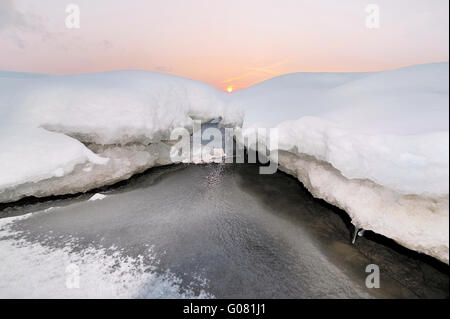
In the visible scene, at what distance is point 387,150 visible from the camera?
11.4 ft

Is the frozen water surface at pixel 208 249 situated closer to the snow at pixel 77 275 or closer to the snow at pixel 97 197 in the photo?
the snow at pixel 77 275

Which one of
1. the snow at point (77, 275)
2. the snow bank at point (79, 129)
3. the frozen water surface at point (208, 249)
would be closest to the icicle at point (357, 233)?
the frozen water surface at point (208, 249)

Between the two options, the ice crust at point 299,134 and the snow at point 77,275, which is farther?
the ice crust at point 299,134

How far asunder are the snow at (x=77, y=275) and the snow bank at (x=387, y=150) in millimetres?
3539

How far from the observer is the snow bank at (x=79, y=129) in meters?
5.62

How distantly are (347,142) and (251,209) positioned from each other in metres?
2.88

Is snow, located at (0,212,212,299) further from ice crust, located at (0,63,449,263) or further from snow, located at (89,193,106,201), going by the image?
ice crust, located at (0,63,449,263)

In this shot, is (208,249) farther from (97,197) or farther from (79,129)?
(79,129)

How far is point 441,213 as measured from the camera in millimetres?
3139

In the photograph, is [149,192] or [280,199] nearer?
[280,199]

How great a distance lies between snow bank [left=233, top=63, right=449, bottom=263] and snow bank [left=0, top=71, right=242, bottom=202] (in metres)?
5.33

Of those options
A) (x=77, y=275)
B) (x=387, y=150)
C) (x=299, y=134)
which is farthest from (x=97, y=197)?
(x=387, y=150)
